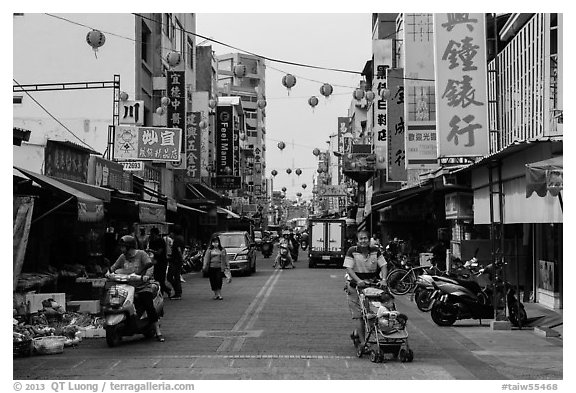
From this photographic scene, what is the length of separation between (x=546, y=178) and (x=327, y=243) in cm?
2912

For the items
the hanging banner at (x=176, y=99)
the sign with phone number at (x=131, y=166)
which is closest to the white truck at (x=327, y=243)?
the hanging banner at (x=176, y=99)

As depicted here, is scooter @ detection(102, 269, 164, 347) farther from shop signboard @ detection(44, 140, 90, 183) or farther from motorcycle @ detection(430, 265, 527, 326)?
shop signboard @ detection(44, 140, 90, 183)

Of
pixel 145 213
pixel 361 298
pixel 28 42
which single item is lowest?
pixel 361 298

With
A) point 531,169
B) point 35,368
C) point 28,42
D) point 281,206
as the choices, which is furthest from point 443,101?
point 281,206

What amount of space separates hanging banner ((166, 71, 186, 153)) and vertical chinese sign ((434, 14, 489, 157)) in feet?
69.8

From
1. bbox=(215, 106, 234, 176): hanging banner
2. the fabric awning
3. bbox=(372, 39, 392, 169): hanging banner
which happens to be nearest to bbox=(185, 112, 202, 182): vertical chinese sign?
bbox=(372, 39, 392, 169): hanging banner

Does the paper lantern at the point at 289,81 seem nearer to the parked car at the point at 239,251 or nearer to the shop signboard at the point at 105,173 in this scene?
the shop signboard at the point at 105,173

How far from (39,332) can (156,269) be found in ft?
23.4

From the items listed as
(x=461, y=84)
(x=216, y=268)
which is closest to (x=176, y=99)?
(x=216, y=268)

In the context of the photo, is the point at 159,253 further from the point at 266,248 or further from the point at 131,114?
the point at 266,248

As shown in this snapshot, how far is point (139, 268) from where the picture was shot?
1228 centimetres

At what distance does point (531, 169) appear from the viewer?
10.4m

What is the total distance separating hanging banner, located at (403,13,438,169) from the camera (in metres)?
25.1
